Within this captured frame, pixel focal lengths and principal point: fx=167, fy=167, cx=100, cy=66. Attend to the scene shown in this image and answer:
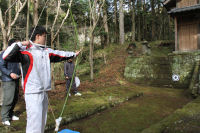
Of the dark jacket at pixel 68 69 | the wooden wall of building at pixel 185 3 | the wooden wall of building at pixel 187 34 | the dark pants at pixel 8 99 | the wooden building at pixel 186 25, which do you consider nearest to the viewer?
the dark pants at pixel 8 99

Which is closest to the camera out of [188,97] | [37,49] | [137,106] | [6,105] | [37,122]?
[37,122]

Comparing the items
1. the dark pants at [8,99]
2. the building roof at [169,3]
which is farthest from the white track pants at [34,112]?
the building roof at [169,3]

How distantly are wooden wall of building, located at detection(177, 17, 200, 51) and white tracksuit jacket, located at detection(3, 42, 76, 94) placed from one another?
11.9 m

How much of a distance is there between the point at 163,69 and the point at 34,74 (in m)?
8.85

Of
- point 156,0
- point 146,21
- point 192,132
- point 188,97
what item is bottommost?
point 188,97

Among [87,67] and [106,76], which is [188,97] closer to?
[106,76]

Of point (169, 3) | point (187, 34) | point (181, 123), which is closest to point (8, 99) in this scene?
point (181, 123)

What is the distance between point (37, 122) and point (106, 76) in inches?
341

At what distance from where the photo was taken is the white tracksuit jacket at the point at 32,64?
218 centimetres

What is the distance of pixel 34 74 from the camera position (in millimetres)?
2291

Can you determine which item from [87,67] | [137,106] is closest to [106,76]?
[87,67]

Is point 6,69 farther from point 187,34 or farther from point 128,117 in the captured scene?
point 187,34

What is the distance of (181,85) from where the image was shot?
28.8 ft

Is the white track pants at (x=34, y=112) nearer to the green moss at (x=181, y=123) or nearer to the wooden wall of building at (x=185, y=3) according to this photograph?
the green moss at (x=181, y=123)
